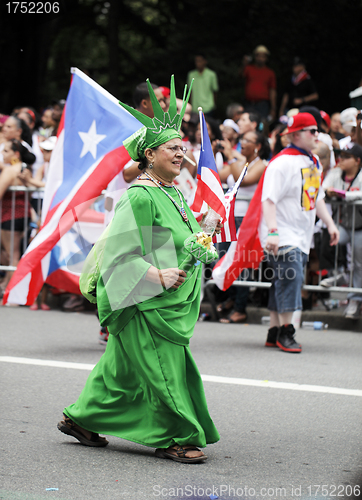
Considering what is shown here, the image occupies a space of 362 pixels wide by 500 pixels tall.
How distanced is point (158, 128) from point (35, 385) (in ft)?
7.90

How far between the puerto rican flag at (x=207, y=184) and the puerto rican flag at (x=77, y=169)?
2552 millimetres

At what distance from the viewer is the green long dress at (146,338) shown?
407 cm

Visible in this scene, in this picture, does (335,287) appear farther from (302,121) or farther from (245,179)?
(302,121)

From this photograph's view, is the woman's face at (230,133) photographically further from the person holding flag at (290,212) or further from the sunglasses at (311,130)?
the sunglasses at (311,130)

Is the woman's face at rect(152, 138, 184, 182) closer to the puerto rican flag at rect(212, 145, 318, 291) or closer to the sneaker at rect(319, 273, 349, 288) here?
the puerto rican flag at rect(212, 145, 318, 291)

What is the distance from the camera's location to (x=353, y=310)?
28.0 ft

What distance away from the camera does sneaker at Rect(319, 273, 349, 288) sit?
8.65 metres

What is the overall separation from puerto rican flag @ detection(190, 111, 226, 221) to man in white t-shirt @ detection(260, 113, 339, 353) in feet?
8.04

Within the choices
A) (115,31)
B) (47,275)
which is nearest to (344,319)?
(47,275)

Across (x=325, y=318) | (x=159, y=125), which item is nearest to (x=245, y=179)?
(x=325, y=318)

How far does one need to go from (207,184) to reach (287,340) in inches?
117

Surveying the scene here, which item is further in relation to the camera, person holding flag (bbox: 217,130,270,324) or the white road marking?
person holding flag (bbox: 217,130,270,324)

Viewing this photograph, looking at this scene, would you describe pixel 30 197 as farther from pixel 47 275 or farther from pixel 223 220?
pixel 223 220

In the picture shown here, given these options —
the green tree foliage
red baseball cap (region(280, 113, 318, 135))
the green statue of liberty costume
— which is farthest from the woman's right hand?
the green tree foliage
